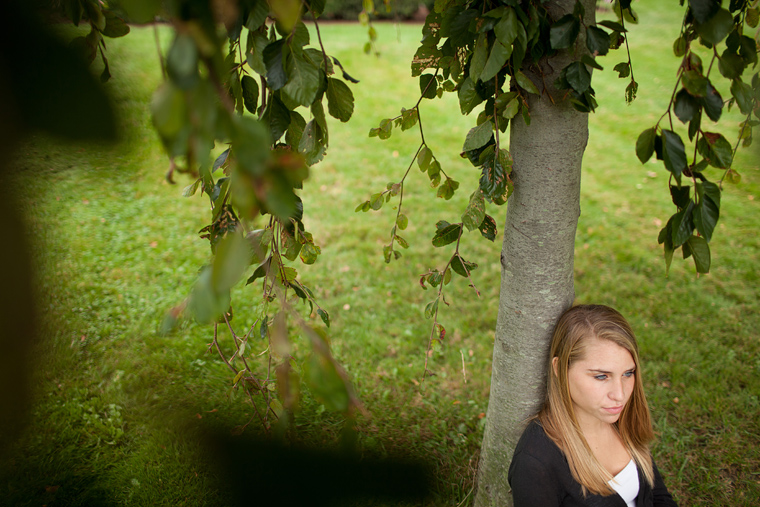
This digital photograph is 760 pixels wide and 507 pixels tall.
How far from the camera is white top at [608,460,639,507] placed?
5.87ft

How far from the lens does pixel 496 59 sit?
1151 mm

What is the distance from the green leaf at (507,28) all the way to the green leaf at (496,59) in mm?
11

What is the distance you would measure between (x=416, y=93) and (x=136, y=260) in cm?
534

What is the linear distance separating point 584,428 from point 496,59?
139 cm

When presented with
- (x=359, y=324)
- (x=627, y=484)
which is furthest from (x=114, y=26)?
(x=359, y=324)

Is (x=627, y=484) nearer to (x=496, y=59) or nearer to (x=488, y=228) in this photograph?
(x=488, y=228)

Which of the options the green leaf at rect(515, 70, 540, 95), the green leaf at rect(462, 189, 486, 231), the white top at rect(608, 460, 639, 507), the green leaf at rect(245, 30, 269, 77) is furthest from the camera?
the white top at rect(608, 460, 639, 507)

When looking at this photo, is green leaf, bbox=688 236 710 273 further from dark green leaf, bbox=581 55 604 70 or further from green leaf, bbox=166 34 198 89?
green leaf, bbox=166 34 198 89

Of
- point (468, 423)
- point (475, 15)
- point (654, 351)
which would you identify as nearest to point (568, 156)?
point (475, 15)

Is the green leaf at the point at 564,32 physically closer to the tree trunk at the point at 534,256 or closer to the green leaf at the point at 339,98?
the tree trunk at the point at 534,256

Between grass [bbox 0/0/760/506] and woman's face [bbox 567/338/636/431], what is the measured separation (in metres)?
0.52

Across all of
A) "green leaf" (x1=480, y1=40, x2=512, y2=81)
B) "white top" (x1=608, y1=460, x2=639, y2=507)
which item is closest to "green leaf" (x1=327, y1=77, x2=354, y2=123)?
"green leaf" (x1=480, y1=40, x2=512, y2=81)

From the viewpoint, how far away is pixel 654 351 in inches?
131

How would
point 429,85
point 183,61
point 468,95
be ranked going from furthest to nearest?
point 429,85, point 468,95, point 183,61
